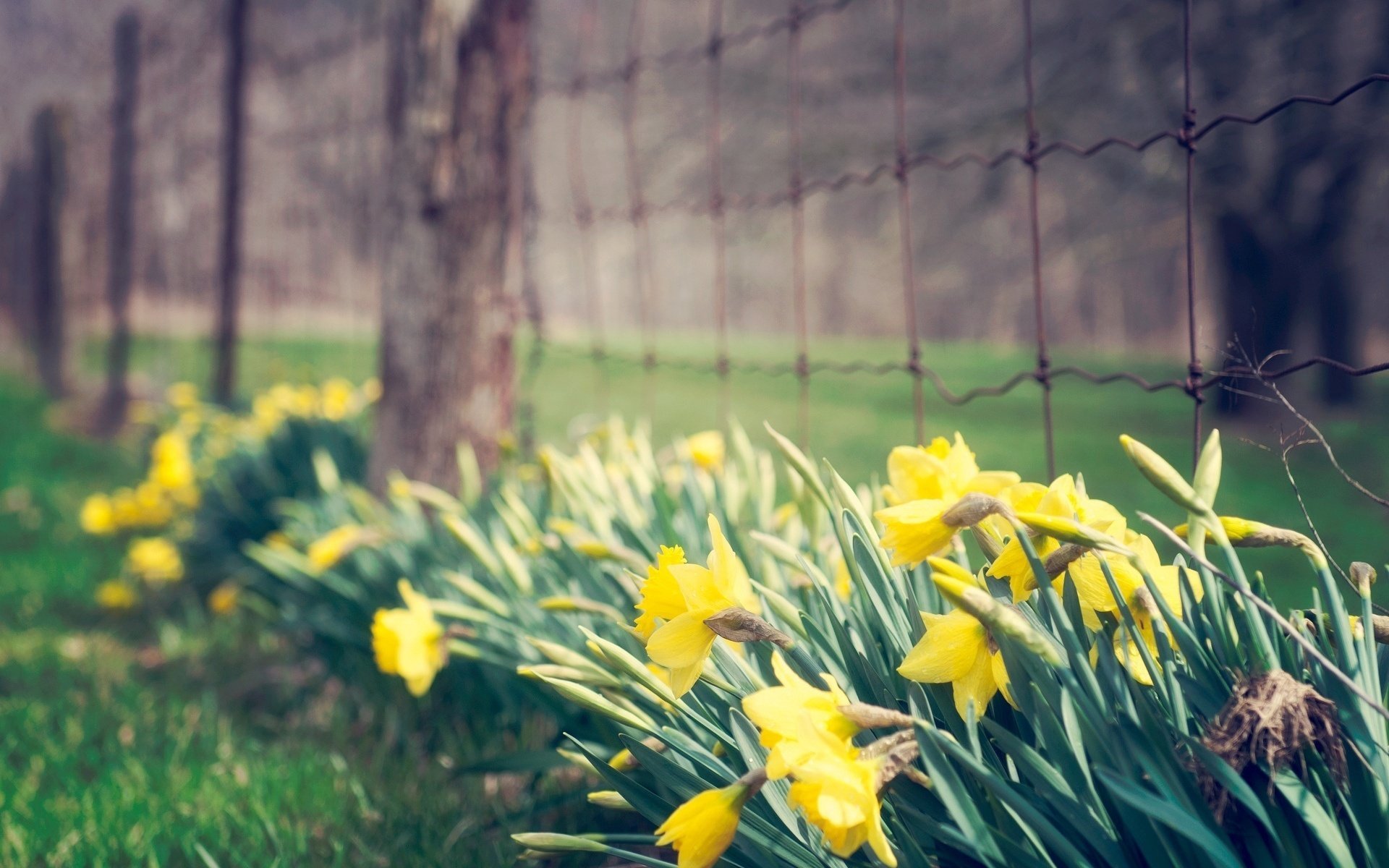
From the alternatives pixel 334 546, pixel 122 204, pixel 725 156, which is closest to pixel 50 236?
pixel 122 204

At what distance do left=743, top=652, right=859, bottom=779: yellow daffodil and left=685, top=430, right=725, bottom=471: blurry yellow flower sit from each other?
3.95ft

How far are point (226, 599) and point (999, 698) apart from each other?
2.47m

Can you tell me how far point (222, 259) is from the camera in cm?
471

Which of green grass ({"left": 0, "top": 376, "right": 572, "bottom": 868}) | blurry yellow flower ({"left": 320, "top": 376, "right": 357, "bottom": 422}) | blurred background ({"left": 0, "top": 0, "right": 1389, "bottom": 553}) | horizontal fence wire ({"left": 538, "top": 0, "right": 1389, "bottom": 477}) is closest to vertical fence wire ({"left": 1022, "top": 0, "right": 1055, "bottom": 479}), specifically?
horizontal fence wire ({"left": 538, "top": 0, "right": 1389, "bottom": 477})

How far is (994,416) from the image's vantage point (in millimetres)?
7676

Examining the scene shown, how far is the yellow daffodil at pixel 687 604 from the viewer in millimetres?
896

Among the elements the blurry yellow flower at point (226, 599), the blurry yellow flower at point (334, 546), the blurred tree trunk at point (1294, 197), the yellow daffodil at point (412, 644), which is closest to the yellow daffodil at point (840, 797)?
the yellow daffodil at point (412, 644)

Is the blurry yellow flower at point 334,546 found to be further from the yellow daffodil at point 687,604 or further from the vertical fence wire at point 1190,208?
the vertical fence wire at point 1190,208

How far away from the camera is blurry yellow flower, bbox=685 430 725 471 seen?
6.57 ft

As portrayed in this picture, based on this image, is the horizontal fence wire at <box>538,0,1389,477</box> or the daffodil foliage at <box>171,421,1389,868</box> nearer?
the daffodil foliage at <box>171,421,1389,868</box>

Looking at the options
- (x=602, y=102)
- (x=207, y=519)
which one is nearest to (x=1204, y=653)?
(x=207, y=519)

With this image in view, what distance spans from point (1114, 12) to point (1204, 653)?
569cm

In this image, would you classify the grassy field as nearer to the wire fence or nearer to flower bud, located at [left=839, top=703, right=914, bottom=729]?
the wire fence

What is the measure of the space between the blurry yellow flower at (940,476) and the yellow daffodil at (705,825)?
1.29 ft
